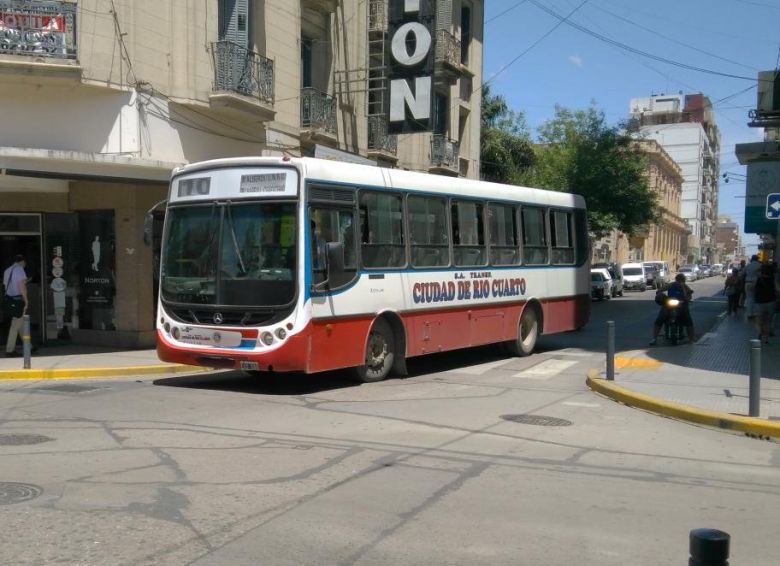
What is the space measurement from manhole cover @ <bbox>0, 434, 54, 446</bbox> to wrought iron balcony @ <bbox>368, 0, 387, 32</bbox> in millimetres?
18803

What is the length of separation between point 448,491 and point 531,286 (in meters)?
10.5

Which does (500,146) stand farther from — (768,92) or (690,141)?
(690,141)

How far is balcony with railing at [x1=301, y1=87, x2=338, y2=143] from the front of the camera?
20859 millimetres

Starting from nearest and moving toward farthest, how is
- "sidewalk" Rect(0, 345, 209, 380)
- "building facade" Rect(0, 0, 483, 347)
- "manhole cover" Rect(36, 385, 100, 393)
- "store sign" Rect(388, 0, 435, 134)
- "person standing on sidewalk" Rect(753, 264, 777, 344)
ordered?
"manhole cover" Rect(36, 385, 100, 393), "sidewalk" Rect(0, 345, 209, 380), "building facade" Rect(0, 0, 483, 347), "person standing on sidewalk" Rect(753, 264, 777, 344), "store sign" Rect(388, 0, 435, 134)

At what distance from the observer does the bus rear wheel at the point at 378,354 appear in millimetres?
12188

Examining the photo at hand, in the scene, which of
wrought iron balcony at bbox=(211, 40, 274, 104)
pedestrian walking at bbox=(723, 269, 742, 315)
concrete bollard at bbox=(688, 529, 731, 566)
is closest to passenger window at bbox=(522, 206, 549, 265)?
wrought iron balcony at bbox=(211, 40, 274, 104)

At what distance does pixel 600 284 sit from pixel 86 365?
3137 cm

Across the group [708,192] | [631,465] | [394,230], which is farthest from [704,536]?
[708,192]

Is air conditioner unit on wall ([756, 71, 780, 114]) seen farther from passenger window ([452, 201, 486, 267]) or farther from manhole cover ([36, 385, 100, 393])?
manhole cover ([36, 385, 100, 393])

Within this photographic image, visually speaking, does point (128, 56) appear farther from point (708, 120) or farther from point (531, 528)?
point (708, 120)

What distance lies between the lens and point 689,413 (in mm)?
9914

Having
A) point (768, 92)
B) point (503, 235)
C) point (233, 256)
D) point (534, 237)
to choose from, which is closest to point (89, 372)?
point (233, 256)

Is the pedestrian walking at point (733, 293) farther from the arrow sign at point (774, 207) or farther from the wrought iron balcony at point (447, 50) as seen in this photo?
the arrow sign at point (774, 207)

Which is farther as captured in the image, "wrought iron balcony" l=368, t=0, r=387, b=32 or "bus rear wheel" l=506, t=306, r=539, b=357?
"wrought iron balcony" l=368, t=0, r=387, b=32
